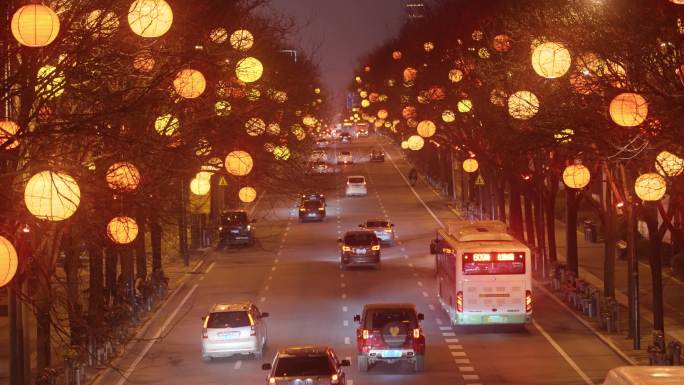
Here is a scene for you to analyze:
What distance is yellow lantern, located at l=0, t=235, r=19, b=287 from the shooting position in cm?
1645

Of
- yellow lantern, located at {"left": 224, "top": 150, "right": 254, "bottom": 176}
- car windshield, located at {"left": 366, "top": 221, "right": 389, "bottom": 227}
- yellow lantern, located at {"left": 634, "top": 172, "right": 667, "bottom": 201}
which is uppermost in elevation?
yellow lantern, located at {"left": 224, "top": 150, "right": 254, "bottom": 176}

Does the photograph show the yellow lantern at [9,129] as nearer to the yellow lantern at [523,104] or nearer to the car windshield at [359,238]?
the yellow lantern at [523,104]

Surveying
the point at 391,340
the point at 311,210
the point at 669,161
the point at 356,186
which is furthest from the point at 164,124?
the point at 356,186

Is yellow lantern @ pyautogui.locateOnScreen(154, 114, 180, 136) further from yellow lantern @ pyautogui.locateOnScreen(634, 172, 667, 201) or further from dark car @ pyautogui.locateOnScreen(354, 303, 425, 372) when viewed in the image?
yellow lantern @ pyautogui.locateOnScreen(634, 172, 667, 201)

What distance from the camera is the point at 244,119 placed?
33531 mm

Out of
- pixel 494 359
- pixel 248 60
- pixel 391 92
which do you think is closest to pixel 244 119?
pixel 248 60

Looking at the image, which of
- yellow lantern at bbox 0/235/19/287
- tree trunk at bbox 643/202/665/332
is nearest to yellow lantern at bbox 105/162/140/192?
yellow lantern at bbox 0/235/19/287

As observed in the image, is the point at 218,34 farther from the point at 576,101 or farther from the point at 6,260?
the point at 6,260

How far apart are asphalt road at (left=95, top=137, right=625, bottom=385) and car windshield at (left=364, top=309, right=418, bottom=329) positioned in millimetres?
1290

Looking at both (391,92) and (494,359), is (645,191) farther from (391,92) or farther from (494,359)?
(391,92)

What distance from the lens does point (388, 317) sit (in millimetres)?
32688

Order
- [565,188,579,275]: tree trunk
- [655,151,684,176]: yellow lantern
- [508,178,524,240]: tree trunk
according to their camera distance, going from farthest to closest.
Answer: [508,178,524,240]: tree trunk
[565,188,579,275]: tree trunk
[655,151,684,176]: yellow lantern

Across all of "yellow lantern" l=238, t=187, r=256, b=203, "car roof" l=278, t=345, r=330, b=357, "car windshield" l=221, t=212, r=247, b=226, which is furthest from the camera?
"car windshield" l=221, t=212, r=247, b=226

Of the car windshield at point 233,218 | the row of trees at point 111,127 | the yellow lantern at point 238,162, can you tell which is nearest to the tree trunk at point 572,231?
the row of trees at point 111,127
